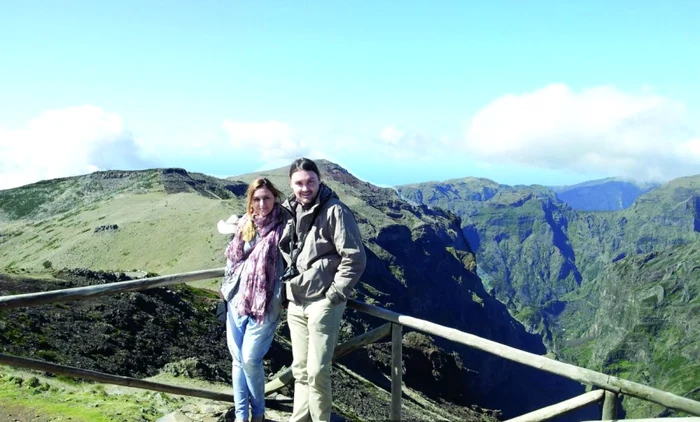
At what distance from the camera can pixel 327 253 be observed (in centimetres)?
725

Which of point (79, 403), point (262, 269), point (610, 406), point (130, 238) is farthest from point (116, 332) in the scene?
point (130, 238)

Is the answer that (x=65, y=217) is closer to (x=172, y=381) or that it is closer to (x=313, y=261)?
(x=172, y=381)

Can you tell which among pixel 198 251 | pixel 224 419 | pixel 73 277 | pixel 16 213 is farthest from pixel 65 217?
pixel 224 419

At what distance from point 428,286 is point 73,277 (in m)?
142

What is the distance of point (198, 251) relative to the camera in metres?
72.8

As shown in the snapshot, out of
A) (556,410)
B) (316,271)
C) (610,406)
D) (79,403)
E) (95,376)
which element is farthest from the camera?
(79,403)

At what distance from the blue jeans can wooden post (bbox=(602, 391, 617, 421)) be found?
13.8 feet

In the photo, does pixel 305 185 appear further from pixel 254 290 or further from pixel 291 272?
pixel 254 290

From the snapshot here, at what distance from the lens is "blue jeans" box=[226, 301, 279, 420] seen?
767 centimetres

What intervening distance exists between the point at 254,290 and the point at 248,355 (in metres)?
0.91

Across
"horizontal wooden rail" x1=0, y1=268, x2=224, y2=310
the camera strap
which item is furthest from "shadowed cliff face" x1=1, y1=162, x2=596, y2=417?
the camera strap

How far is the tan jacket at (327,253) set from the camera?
278 inches

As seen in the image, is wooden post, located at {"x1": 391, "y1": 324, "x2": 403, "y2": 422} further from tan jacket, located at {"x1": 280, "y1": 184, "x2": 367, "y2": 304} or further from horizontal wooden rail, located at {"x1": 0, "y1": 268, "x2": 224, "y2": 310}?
horizontal wooden rail, located at {"x1": 0, "y1": 268, "x2": 224, "y2": 310}

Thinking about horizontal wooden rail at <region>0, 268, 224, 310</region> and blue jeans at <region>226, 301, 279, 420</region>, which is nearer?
horizontal wooden rail at <region>0, 268, 224, 310</region>
